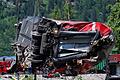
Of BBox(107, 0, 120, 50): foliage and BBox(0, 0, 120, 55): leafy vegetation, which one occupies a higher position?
BBox(107, 0, 120, 50): foliage

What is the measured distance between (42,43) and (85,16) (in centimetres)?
8452

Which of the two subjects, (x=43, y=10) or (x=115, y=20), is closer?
(x=115, y=20)

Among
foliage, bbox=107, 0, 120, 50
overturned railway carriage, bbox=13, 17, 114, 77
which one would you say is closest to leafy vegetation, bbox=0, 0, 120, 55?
foliage, bbox=107, 0, 120, 50

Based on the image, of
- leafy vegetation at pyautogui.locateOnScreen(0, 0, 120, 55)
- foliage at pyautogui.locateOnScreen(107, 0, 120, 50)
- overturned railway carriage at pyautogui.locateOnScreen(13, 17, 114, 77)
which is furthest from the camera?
leafy vegetation at pyautogui.locateOnScreen(0, 0, 120, 55)

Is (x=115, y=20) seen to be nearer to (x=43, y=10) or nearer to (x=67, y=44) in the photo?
(x=67, y=44)

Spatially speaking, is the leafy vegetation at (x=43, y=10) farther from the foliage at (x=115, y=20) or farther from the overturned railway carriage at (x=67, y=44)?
the overturned railway carriage at (x=67, y=44)

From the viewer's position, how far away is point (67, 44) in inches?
332

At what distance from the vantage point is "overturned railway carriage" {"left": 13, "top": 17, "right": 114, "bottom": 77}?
825 cm

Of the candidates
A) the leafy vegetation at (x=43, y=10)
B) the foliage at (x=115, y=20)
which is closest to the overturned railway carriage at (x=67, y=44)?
the foliage at (x=115, y=20)

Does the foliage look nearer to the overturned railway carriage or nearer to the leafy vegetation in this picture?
the overturned railway carriage

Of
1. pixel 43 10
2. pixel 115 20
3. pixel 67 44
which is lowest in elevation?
pixel 43 10

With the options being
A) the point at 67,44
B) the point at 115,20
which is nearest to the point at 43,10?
the point at 115,20

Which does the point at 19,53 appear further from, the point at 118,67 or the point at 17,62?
the point at 118,67

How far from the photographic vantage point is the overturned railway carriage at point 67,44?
825 centimetres
